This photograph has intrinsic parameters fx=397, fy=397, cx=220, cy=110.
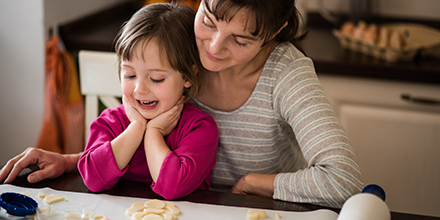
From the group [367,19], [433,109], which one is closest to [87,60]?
[433,109]

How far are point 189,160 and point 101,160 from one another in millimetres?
201

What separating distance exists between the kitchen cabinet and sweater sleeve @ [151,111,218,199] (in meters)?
0.95

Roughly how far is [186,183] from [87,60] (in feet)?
2.14

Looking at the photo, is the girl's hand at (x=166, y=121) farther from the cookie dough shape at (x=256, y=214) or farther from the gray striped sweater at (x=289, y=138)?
the cookie dough shape at (x=256, y=214)

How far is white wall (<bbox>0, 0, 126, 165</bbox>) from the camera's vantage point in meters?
1.66

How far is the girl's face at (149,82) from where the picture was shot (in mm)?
944

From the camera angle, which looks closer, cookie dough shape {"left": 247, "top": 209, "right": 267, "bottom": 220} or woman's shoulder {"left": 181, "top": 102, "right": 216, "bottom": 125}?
cookie dough shape {"left": 247, "top": 209, "right": 267, "bottom": 220}

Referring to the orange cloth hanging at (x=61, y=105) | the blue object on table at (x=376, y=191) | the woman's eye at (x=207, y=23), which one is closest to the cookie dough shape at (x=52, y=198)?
the woman's eye at (x=207, y=23)

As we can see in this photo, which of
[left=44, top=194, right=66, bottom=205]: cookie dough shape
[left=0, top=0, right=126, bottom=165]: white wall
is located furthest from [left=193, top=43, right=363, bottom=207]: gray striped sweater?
[left=0, top=0, right=126, bottom=165]: white wall

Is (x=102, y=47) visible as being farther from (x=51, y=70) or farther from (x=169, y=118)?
(x=169, y=118)

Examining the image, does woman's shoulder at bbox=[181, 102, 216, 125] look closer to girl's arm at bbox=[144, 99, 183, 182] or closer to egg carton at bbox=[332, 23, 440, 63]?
girl's arm at bbox=[144, 99, 183, 182]

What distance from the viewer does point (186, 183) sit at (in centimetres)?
89

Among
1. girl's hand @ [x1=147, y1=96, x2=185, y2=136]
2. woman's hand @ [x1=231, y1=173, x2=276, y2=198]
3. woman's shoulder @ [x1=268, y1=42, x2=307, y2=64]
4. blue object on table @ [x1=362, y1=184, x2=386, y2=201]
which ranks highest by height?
woman's shoulder @ [x1=268, y1=42, x2=307, y2=64]

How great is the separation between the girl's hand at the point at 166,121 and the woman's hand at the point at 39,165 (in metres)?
0.23
